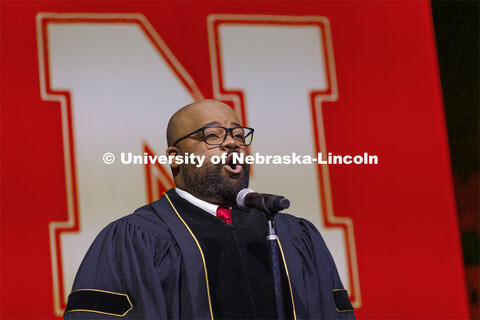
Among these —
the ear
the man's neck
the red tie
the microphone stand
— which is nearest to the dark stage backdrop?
the ear

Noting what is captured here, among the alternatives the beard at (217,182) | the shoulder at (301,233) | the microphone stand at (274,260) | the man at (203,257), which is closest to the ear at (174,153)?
the man at (203,257)

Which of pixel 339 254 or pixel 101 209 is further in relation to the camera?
pixel 339 254

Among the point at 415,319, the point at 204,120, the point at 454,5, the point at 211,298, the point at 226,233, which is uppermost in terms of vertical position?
the point at 454,5

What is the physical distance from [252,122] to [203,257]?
1.29 meters

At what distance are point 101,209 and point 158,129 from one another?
1.77ft

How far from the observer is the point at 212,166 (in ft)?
9.30

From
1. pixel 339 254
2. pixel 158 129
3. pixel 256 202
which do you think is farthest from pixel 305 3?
pixel 256 202

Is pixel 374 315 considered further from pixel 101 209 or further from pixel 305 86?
pixel 101 209

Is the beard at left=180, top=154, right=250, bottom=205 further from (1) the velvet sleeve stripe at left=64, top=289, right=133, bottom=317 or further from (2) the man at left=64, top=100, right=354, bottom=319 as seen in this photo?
(1) the velvet sleeve stripe at left=64, top=289, right=133, bottom=317

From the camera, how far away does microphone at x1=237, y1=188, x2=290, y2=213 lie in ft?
6.91

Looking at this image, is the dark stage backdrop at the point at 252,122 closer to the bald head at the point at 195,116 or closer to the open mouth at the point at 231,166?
the bald head at the point at 195,116

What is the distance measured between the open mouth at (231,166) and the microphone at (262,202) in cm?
50

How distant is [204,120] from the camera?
114 inches

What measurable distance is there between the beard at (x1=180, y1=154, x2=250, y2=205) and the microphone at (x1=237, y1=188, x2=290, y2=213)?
50cm
